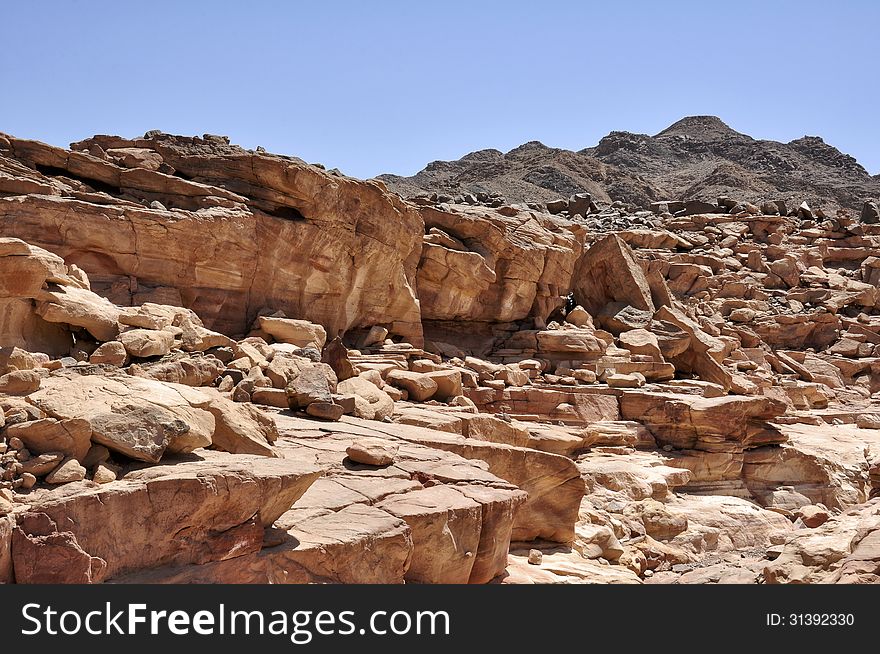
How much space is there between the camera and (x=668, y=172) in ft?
225

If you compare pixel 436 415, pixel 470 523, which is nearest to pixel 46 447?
pixel 470 523

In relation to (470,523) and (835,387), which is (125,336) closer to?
(470,523)

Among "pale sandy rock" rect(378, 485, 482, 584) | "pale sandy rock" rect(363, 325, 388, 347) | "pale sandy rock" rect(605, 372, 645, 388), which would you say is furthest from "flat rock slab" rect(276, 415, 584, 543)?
"pale sandy rock" rect(605, 372, 645, 388)

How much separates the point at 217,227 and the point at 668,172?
62166 millimetres

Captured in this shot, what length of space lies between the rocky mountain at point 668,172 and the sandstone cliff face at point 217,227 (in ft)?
96.9

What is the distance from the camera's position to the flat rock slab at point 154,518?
414 centimetres

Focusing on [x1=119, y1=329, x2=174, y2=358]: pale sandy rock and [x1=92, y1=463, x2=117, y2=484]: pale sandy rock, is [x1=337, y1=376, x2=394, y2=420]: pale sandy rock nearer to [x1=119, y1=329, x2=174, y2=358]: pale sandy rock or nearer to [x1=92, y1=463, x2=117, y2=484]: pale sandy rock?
[x1=119, y1=329, x2=174, y2=358]: pale sandy rock

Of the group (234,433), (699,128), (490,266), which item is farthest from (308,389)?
(699,128)

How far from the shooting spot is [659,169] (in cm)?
6981

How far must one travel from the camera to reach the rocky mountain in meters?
53.4

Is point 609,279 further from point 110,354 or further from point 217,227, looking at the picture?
point 110,354

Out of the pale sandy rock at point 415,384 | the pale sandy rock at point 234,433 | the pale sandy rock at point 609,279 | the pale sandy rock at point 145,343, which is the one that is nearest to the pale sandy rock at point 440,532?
the pale sandy rock at point 234,433

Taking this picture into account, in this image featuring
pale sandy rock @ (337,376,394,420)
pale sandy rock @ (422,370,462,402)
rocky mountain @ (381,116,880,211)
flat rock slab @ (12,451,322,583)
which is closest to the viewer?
flat rock slab @ (12,451,322,583)

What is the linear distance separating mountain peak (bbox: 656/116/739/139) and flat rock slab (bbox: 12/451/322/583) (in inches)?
3196
